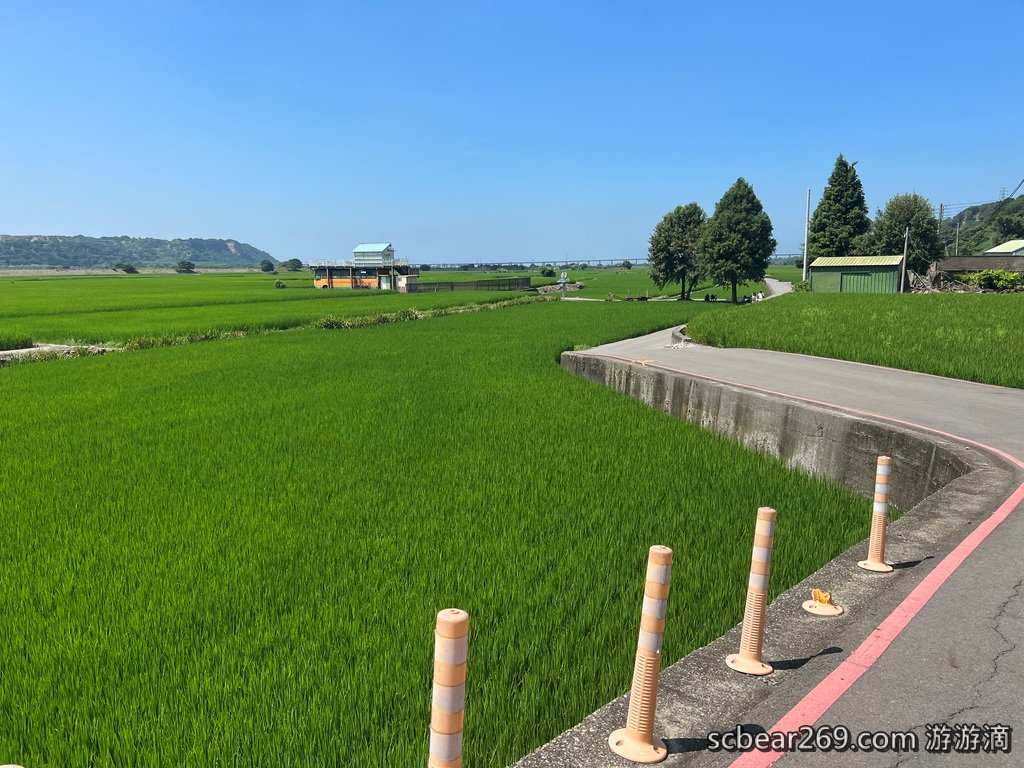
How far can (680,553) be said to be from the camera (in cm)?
546

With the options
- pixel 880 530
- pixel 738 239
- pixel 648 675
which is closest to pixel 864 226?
pixel 738 239

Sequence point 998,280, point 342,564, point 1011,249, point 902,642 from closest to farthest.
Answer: point 902,642 → point 342,564 → point 998,280 → point 1011,249

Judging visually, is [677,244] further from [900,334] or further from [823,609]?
[823,609]

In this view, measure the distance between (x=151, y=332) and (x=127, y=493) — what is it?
72.8 ft

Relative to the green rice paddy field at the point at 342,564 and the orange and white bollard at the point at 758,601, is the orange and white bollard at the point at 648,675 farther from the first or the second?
the orange and white bollard at the point at 758,601

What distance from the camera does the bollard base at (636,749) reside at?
9.34 feet

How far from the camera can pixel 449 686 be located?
2.16 meters

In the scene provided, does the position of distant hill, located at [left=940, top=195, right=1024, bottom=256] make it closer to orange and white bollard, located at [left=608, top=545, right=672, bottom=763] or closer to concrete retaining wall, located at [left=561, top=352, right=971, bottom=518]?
concrete retaining wall, located at [left=561, top=352, right=971, bottom=518]

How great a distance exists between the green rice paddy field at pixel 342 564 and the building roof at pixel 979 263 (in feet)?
212

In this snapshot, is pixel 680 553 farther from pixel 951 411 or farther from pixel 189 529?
pixel 951 411

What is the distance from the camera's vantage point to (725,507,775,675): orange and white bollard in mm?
3572

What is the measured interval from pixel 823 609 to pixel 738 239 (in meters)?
56.4

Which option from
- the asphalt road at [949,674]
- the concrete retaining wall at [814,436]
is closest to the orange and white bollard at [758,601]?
the asphalt road at [949,674]

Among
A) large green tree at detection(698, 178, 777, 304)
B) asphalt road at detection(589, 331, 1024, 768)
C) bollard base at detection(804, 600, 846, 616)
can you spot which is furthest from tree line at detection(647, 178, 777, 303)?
bollard base at detection(804, 600, 846, 616)
